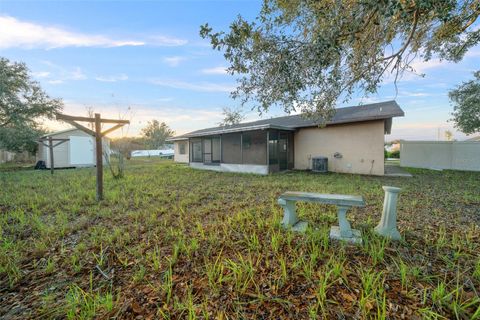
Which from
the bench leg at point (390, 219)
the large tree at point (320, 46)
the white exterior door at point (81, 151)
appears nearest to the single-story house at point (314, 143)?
the large tree at point (320, 46)

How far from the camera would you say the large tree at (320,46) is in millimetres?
3318

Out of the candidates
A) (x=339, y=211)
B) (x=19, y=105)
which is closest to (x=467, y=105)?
(x=339, y=211)

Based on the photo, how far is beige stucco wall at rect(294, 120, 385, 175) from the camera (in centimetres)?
994

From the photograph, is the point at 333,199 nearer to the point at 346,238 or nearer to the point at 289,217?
the point at 346,238

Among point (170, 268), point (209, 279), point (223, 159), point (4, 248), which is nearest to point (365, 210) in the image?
point (209, 279)

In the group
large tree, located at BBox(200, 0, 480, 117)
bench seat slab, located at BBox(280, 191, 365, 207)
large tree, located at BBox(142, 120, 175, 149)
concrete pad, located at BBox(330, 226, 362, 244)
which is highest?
large tree, located at BBox(142, 120, 175, 149)

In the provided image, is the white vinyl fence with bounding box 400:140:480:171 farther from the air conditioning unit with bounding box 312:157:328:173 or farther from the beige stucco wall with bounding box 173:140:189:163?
the beige stucco wall with bounding box 173:140:189:163

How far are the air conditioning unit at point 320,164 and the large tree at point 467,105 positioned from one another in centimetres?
996

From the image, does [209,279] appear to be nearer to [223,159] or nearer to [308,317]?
[308,317]

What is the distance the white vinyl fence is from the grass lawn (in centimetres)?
1140

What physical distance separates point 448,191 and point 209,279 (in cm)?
749

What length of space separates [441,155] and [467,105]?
3567mm

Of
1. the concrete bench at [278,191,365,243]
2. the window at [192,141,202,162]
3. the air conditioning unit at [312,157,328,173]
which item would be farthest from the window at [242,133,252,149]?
the concrete bench at [278,191,365,243]

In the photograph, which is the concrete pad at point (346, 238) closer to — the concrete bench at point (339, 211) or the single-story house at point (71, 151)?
the concrete bench at point (339, 211)
